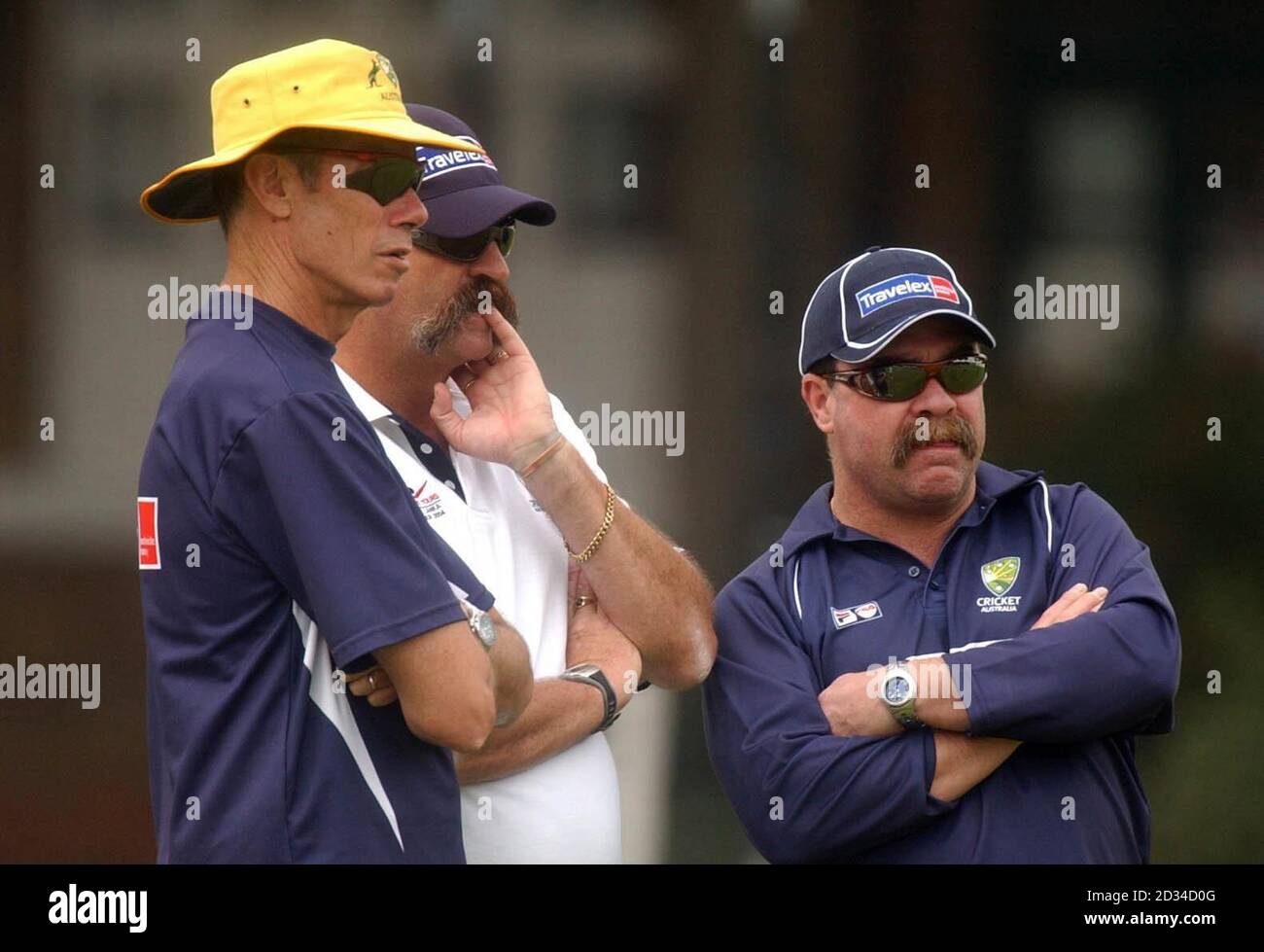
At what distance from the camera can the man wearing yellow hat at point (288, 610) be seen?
2.31 m

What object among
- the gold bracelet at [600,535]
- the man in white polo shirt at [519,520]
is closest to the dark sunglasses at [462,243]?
the man in white polo shirt at [519,520]

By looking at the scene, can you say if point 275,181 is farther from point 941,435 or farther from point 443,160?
point 941,435

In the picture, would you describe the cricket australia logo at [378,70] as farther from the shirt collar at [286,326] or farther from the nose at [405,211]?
the shirt collar at [286,326]

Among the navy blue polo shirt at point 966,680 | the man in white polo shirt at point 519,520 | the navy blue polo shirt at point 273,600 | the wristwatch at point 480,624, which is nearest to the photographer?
the navy blue polo shirt at point 273,600

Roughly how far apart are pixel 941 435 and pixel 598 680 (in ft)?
2.65

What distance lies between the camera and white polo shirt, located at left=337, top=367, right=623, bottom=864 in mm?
2936

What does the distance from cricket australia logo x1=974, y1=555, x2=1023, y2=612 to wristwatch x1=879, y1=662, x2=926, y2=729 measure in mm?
240

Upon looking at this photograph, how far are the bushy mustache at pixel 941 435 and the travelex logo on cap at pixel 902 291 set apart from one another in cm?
24

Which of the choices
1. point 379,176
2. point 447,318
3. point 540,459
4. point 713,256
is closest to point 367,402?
point 447,318

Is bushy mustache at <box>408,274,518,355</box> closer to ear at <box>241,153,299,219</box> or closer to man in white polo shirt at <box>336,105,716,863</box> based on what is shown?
man in white polo shirt at <box>336,105,716,863</box>

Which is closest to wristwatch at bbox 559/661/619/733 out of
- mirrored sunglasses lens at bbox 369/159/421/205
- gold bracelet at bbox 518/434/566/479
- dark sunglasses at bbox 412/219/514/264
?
gold bracelet at bbox 518/434/566/479

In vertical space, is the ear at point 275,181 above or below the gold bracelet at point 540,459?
above
